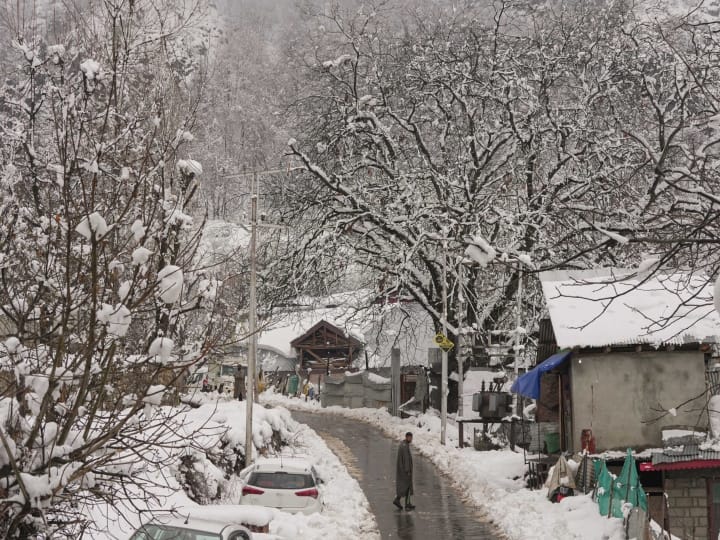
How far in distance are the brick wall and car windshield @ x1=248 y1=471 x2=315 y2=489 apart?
8489mm

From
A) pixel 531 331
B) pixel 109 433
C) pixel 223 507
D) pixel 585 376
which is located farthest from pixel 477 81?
pixel 109 433

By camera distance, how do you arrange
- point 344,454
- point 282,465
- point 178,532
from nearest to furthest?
point 178,532, point 282,465, point 344,454

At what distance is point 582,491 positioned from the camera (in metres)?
18.4

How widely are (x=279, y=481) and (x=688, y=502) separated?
31.3 ft

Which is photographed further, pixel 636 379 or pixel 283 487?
pixel 636 379

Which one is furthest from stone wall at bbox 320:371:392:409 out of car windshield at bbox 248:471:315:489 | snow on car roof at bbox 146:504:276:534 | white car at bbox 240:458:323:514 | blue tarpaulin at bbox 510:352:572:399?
snow on car roof at bbox 146:504:276:534

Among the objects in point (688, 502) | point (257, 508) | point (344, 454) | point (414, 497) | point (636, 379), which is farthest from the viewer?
point (344, 454)

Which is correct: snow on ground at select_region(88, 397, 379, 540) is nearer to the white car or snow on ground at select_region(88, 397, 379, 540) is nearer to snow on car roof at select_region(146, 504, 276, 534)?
snow on car roof at select_region(146, 504, 276, 534)

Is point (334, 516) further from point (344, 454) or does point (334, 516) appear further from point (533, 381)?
point (344, 454)

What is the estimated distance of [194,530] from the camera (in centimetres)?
1113

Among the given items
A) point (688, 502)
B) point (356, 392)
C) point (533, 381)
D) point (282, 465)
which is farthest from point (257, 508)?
point (356, 392)

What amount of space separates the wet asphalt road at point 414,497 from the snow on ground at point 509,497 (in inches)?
16.4

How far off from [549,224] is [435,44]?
922cm

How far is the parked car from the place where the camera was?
36.0 feet
